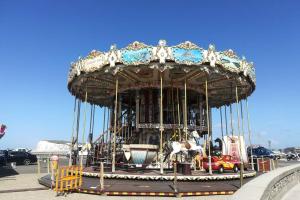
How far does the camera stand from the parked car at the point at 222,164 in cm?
1997

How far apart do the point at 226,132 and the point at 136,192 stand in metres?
22.9

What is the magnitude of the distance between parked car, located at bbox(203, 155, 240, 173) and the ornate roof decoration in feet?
19.7

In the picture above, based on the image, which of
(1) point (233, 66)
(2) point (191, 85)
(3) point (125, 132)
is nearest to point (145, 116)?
(3) point (125, 132)

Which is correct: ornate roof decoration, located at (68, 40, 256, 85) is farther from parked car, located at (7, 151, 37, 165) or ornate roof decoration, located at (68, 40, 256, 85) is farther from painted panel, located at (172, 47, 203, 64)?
parked car, located at (7, 151, 37, 165)

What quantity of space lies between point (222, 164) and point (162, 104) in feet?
23.5

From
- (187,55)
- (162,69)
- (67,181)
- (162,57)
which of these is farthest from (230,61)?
(67,181)

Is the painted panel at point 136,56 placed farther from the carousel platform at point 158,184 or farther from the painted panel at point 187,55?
the carousel platform at point 158,184

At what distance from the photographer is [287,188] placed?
14.5 m

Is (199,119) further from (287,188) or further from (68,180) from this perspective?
(68,180)

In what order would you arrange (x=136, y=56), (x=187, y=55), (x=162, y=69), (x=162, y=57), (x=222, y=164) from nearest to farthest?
(x=162, y=57) < (x=187, y=55) < (x=136, y=56) < (x=162, y=69) < (x=222, y=164)

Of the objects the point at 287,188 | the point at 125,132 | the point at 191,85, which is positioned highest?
the point at 191,85

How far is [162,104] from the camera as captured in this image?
24.8 meters

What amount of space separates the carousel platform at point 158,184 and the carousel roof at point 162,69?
7.04 meters

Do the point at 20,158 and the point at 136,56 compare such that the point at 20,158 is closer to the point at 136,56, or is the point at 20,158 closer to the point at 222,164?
the point at 136,56
